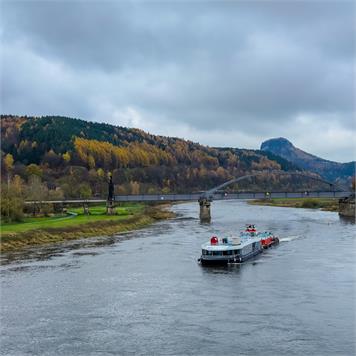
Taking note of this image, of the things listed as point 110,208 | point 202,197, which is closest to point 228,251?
point 110,208

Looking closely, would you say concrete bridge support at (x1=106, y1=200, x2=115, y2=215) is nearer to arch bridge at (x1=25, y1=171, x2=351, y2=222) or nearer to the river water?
arch bridge at (x1=25, y1=171, x2=351, y2=222)

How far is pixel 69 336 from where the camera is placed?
2539 cm

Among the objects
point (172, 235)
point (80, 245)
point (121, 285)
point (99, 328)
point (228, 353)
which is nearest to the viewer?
point (228, 353)

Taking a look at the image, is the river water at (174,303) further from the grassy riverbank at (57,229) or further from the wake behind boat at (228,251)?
the grassy riverbank at (57,229)

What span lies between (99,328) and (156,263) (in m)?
18.9

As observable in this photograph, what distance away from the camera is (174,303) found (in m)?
31.3

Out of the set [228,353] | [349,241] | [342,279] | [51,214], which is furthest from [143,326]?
[51,214]

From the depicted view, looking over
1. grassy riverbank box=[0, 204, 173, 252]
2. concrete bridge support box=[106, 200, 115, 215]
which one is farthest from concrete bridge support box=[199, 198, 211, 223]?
concrete bridge support box=[106, 200, 115, 215]

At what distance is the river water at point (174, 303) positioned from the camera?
24.2 m

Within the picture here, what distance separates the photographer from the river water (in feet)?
79.4

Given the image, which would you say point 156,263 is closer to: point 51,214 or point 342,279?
point 342,279

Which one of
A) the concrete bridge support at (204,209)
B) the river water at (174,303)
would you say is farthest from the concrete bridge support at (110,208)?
the river water at (174,303)

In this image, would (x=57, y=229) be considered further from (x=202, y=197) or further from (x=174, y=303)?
(x=202, y=197)

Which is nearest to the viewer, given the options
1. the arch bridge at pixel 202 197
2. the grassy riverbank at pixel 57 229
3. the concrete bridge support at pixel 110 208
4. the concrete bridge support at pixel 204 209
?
the grassy riverbank at pixel 57 229
